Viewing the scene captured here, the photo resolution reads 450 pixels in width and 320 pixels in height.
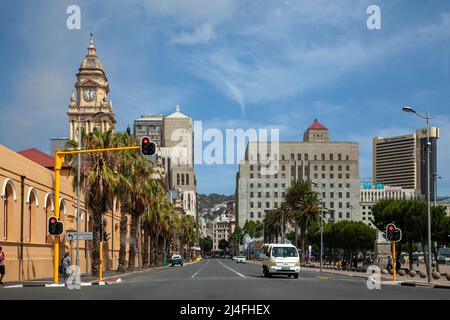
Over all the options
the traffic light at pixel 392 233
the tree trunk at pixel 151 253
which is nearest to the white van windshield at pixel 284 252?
the traffic light at pixel 392 233

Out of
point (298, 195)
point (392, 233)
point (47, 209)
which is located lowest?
point (392, 233)

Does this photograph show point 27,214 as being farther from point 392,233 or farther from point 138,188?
point 392,233

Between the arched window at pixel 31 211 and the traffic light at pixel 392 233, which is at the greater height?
the arched window at pixel 31 211

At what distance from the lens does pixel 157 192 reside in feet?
238

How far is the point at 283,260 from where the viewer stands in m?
43.1

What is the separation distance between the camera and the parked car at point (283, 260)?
141 feet

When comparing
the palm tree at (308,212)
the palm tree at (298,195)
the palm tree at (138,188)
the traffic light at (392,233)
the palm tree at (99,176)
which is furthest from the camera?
the palm tree at (298,195)

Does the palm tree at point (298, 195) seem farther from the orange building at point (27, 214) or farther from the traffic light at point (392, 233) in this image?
the traffic light at point (392, 233)

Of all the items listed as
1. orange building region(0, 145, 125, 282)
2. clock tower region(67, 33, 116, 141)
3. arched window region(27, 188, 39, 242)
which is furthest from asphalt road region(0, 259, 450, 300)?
clock tower region(67, 33, 116, 141)

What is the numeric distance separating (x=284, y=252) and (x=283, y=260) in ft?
2.00

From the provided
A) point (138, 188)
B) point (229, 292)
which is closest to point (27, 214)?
point (138, 188)
